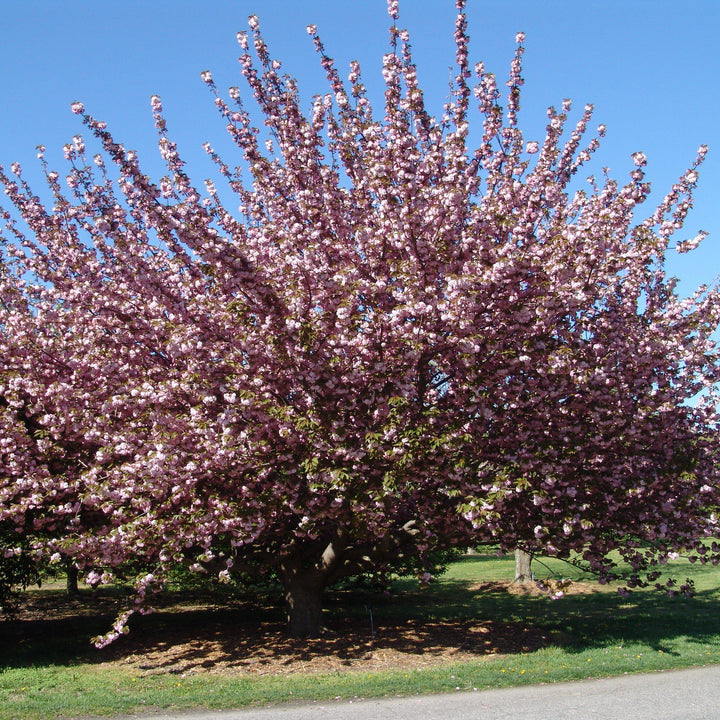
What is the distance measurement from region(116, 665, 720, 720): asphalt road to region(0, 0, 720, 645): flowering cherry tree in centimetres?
177

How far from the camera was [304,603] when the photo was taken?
11719mm

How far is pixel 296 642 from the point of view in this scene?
36.7 ft

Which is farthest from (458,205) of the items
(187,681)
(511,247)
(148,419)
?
(187,681)

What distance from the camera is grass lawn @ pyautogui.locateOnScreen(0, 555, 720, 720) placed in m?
8.15

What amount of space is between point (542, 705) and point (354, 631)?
5701 mm

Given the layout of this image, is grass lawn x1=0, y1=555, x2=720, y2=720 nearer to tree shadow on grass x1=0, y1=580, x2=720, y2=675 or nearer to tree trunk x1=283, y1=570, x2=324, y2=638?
tree shadow on grass x1=0, y1=580, x2=720, y2=675

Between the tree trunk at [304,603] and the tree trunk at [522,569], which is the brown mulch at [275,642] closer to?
the tree trunk at [304,603]

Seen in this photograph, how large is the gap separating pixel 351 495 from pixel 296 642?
14.1 feet

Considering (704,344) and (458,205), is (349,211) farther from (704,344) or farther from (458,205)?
(704,344)

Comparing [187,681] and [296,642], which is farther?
[296,642]

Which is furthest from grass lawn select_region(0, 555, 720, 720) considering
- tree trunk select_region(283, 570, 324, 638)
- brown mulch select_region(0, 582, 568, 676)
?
tree trunk select_region(283, 570, 324, 638)

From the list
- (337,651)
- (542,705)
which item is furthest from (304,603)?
(542,705)

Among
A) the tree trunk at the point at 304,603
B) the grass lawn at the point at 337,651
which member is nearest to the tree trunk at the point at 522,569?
the grass lawn at the point at 337,651

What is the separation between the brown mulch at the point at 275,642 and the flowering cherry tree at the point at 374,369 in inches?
61.9
